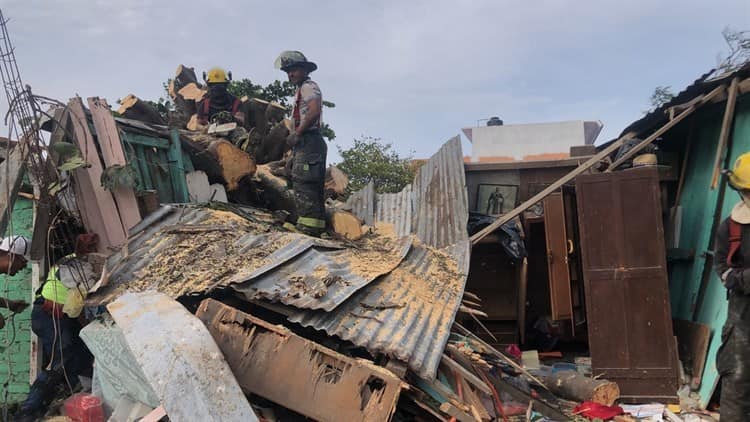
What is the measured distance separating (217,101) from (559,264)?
15.7ft

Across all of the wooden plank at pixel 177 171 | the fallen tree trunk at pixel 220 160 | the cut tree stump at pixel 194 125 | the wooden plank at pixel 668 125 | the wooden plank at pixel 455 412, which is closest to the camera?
the wooden plank at pixel 455 412

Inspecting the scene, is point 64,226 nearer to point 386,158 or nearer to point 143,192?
point 143,192

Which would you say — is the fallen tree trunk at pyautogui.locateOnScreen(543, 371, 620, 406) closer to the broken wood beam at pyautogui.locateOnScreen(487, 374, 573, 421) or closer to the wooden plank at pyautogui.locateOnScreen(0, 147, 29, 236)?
the broken wood beam at pyautogui.locateOnScreen(487, 374, 573, 421)

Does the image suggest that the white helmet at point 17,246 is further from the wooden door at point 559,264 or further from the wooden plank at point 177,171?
the wooden door at point 559,264

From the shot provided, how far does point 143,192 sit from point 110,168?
407mm

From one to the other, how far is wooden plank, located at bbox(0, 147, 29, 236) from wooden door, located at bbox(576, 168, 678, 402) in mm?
4759

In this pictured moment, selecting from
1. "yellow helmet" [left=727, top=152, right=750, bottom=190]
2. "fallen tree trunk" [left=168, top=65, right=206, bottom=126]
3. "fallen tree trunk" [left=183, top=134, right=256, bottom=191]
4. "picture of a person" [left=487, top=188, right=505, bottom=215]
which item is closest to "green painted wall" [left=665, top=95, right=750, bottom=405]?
"yellow helmet" [left=727, top=152, right=750, bottom=190]

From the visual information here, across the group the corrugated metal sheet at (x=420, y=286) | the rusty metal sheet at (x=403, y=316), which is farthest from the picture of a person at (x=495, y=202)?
the rusty metal sheet at (x=403, y=316)

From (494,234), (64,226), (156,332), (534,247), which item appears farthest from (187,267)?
(534,247)

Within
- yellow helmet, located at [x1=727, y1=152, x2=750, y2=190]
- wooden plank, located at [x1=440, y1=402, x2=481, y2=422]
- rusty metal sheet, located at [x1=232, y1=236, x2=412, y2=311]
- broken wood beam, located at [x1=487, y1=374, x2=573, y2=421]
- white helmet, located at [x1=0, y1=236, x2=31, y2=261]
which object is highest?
white helmet, located at [x1=0, y1=236, x2=31, y2=261]

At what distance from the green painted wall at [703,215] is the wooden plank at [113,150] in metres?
4.89

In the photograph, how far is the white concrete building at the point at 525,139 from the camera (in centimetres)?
2288

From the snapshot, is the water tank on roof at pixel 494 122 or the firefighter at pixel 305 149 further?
the water tank on roof at pixel 494 122

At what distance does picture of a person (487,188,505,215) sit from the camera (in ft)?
27.7
